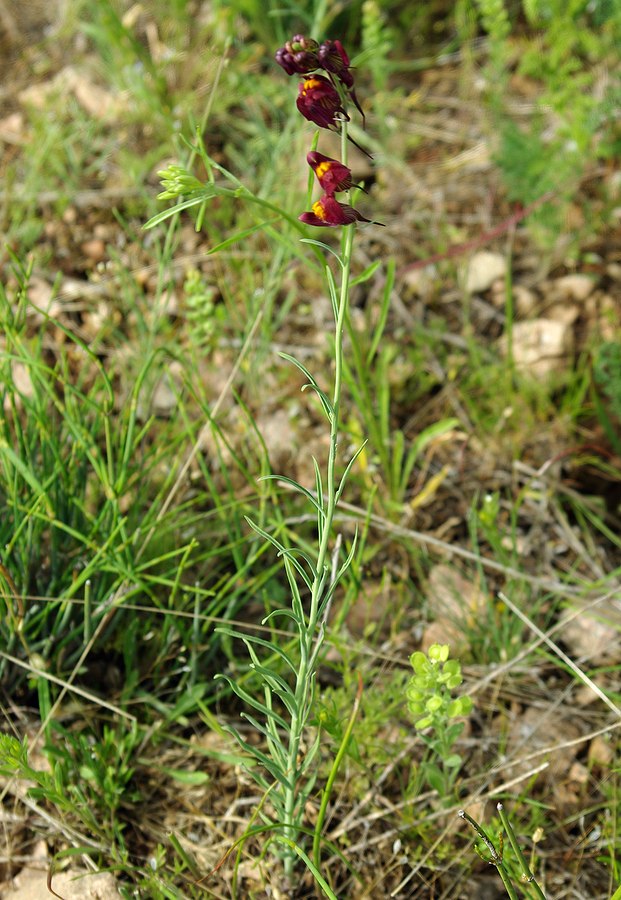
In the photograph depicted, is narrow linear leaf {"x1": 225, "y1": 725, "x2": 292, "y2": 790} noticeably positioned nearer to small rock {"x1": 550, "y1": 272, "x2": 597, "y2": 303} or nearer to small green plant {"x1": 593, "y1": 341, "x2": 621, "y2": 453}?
small green plant {"x1": 593, "y1": 341, "x2": 621, "y2": 453}

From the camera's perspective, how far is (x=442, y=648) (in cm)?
133

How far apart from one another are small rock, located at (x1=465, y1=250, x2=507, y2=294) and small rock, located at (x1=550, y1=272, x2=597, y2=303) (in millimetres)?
162

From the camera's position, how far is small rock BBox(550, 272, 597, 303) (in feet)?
7.75


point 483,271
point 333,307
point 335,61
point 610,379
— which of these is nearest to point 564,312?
point 483,271

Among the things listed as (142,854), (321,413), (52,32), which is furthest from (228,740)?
(52,32)

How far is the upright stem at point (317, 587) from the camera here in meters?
1.09

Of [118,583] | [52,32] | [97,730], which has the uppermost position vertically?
[52,32]

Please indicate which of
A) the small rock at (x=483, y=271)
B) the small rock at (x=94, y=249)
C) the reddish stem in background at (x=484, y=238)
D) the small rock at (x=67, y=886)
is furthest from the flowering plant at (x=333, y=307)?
the small rock at (x=94, y=249)

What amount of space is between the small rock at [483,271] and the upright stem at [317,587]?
50.0 inches

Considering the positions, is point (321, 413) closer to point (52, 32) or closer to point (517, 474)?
point (517, 474)

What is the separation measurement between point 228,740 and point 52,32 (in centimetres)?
275

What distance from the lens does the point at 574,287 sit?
238 centimetres

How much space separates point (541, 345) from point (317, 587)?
4.44 ft

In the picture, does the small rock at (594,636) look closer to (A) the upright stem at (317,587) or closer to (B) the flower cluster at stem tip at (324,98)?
(A) the upright stem at (317,587)
